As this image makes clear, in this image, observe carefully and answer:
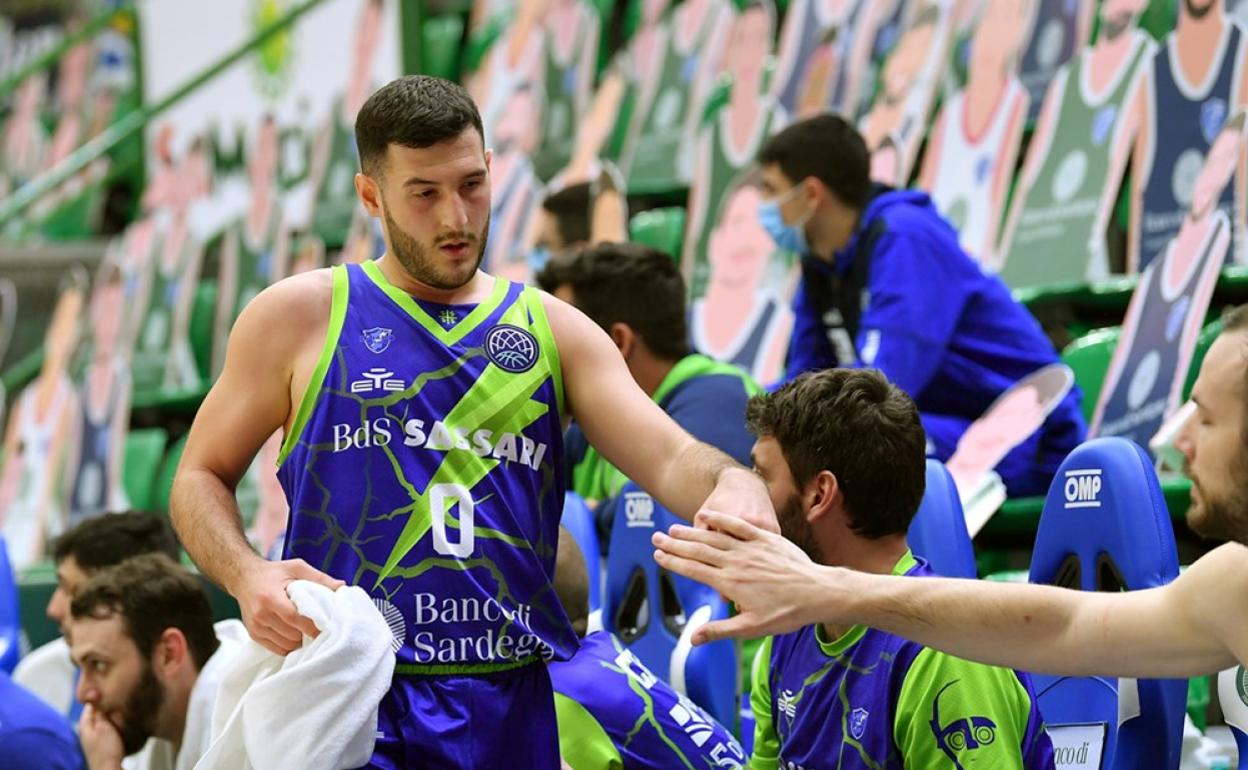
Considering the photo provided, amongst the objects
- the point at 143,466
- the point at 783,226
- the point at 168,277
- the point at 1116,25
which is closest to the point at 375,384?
the point at 783,226

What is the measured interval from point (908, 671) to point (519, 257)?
4.93 metres

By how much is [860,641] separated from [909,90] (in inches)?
155

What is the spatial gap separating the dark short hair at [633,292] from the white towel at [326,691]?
89.4 inches

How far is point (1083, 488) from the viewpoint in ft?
9.36

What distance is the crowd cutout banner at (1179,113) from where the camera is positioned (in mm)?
5039

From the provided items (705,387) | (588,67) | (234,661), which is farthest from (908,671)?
(588,67)

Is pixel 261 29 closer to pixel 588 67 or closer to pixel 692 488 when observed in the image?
pixel 588 67

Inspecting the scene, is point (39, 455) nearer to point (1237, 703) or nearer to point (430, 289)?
point (430, 289)

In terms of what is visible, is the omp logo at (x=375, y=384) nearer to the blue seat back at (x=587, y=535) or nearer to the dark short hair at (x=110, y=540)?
the blue seat back at (x=587, y=535)

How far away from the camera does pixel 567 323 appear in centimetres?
255

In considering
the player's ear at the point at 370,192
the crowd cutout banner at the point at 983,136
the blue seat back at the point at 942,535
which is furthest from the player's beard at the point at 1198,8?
the player's ear at the point at 370,192

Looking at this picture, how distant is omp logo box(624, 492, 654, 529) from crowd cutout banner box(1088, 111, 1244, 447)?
1.32m

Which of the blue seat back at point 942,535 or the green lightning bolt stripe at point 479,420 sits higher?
the green lightning bolt stripe at point 479,420

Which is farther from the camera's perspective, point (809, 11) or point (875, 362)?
point (809, 11)
